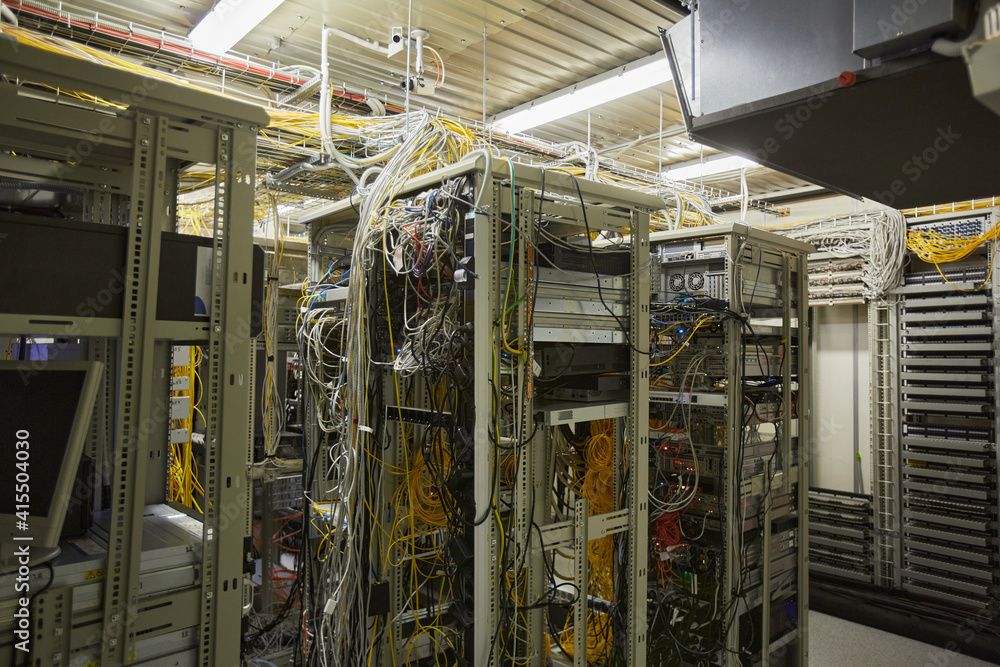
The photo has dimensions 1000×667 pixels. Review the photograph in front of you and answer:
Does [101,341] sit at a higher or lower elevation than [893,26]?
lower

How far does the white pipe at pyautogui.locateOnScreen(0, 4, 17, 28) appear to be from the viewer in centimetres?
202

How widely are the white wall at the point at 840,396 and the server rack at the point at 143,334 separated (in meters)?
4.96

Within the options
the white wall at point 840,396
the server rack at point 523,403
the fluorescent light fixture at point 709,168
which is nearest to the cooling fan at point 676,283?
the server rack at point 523,403

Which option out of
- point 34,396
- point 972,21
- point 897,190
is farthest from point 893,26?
point 34,396

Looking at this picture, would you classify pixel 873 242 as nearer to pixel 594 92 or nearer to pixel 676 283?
pixel 676 283

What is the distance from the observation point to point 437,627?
2.12m

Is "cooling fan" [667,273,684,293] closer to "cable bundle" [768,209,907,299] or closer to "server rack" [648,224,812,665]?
"server rack" [648,224,812,665]

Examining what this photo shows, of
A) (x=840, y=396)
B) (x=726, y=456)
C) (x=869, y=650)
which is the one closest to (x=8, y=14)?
(x=726, y=456)

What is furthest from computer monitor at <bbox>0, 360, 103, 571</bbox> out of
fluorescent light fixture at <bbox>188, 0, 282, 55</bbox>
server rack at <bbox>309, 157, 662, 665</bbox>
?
fluorescent light fixture at <bbox>188, 0, 282, 55</bbox>

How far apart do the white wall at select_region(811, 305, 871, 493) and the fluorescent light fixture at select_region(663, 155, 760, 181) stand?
1.72 metres

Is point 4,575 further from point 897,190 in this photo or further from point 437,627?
point 897,190

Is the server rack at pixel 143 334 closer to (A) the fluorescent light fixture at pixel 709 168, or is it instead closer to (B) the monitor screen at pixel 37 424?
(B) the monitor screen at pixel 37 424

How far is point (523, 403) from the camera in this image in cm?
186

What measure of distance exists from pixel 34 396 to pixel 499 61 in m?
2.70
